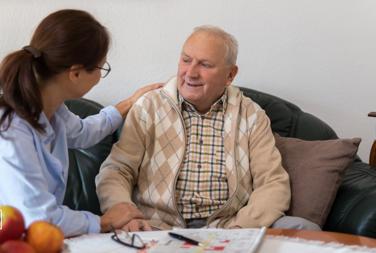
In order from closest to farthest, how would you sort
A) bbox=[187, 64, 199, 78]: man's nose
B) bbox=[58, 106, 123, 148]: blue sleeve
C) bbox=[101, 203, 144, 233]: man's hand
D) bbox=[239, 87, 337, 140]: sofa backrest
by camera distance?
bbox=[101, 203, 144, 233]: man's hand, bbox=[58, 106, 123, 148]: blue sleeve, bbox=[187, 64, 199, 78]: man's nose, bbox=[239, 87, 337, 140]: sofa backrest

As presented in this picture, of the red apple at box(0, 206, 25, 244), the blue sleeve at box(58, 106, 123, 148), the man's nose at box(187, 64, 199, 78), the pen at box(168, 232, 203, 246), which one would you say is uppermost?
the man's nose at box(187, 64, 199, 78)

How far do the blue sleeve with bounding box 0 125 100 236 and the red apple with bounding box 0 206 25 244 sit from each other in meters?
0.49

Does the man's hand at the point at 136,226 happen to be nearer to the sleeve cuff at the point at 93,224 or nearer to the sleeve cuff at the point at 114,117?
the sleeve cuff at the point at 93,224

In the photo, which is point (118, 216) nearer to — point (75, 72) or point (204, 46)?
A: point (75, 72)

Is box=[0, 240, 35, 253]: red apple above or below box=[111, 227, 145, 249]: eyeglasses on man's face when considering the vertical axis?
above

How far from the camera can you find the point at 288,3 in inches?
97.3

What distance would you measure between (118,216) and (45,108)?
1.33 feet

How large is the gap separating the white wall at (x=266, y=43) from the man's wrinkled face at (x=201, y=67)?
1.57ft

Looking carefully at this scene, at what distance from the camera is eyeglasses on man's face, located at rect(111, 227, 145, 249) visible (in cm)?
114

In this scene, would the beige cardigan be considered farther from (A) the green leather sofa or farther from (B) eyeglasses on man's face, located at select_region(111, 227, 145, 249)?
(B) eyeglasses on man's face, located at select_region(111, 227, 145, 249)

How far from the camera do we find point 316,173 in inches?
77.0

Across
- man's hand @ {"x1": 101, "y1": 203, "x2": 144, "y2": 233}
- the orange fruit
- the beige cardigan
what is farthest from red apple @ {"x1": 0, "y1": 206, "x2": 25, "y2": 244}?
the beige cardigan

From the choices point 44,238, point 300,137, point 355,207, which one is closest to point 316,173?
point 355,207

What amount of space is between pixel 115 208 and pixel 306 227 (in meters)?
0.66
